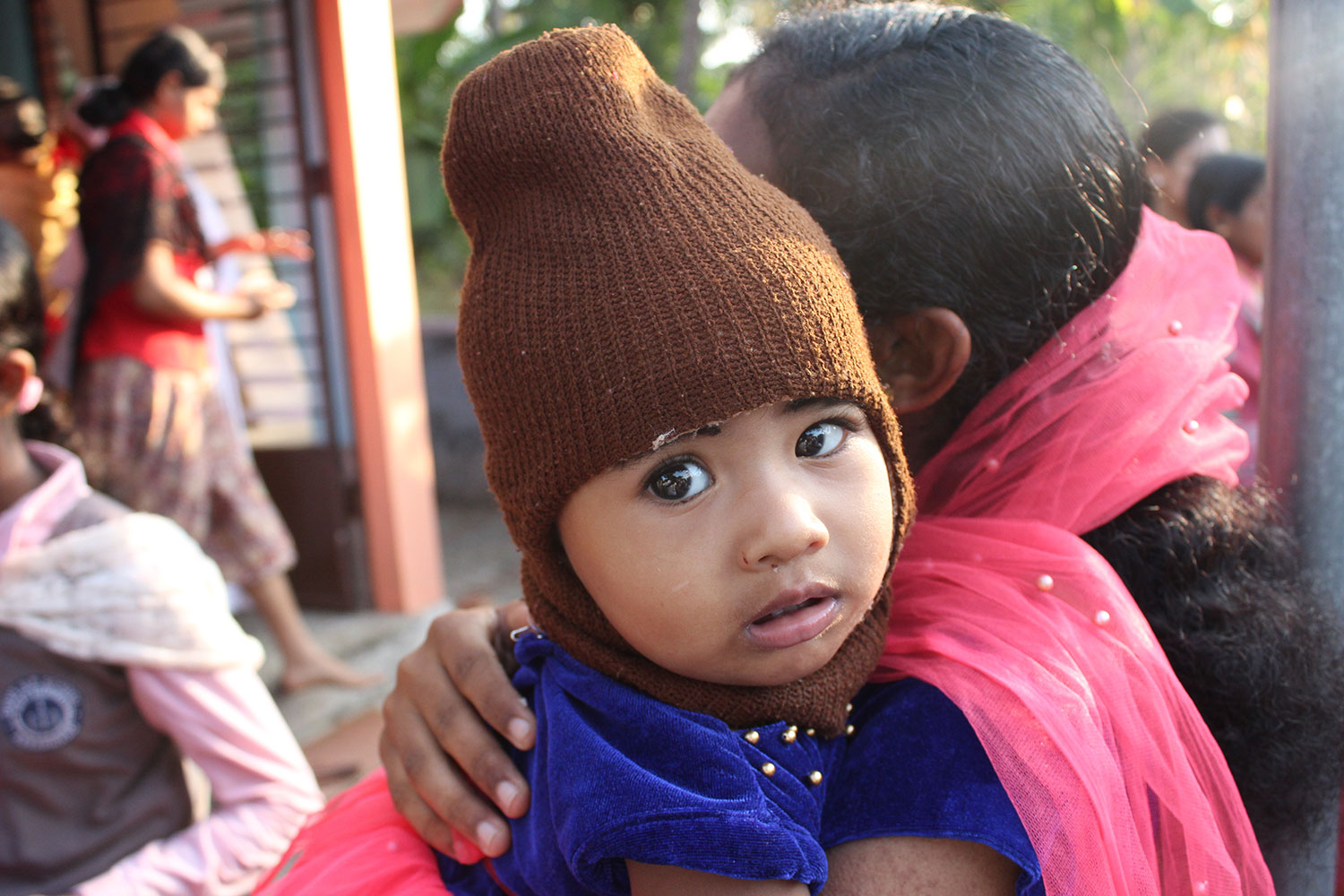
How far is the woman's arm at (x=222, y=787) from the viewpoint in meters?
1.75

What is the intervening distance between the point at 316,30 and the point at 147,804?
376 cm

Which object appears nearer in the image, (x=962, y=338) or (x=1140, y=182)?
(x=962, y=338)

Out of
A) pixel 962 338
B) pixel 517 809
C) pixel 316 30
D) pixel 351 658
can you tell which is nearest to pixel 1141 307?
pixel 962 338

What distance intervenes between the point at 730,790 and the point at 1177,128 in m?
5.31

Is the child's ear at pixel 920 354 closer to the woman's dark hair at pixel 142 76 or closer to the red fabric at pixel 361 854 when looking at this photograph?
→ the red fabric at pixel 361 854

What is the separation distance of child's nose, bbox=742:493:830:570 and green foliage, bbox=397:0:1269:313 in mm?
8784

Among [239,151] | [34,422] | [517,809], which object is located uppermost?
[517,809]

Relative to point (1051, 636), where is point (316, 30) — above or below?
below

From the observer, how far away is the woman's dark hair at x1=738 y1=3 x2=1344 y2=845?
1.23m

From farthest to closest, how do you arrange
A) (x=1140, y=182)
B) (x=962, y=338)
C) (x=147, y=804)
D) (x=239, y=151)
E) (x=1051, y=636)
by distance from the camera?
(x=239, y=151) → (x=147, y=804) → (x=1140, y=182) → (x=962, y=338) → (x=1051, y=636)

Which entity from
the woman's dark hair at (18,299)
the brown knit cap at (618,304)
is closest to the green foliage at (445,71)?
the woman's dark hair at (18,299)

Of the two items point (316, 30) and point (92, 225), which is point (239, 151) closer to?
point (316, 30)

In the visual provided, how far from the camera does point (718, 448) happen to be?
1.02m

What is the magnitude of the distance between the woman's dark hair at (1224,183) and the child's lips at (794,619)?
14.5 ft
